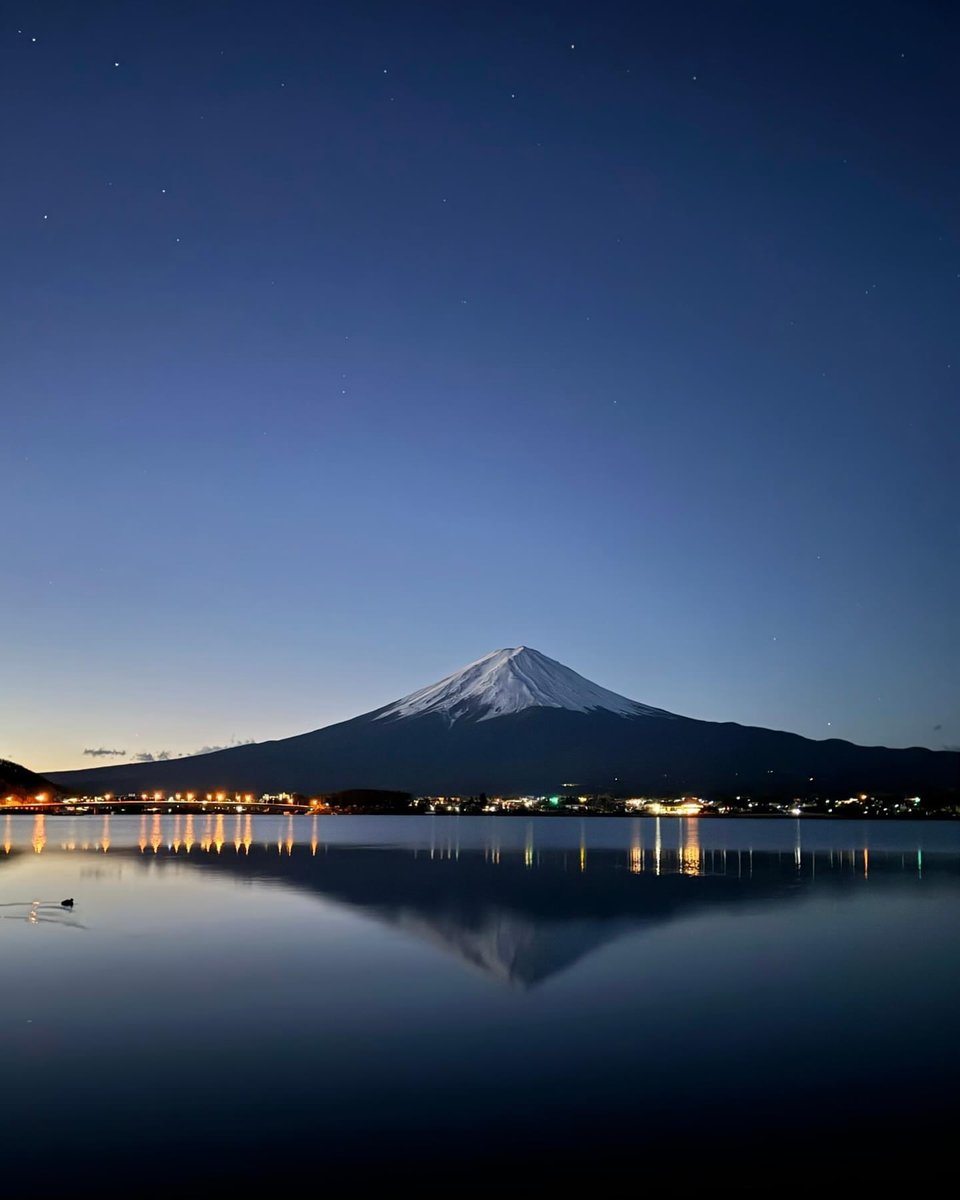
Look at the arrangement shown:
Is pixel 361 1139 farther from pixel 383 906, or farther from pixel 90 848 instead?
pixel 90 848

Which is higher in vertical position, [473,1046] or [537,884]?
[473,1046]

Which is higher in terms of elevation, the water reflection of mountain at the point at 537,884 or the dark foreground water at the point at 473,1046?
the dark foreground water at the point at 473,1046

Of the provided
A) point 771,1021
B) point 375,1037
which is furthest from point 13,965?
point 771,1021

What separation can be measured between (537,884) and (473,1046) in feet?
76.2

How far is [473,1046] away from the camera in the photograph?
1249 cm

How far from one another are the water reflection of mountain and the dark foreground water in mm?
258

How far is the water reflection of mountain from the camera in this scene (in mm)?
21469

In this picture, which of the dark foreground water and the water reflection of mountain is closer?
the dark foreground water

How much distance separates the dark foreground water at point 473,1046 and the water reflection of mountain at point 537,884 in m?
0.26

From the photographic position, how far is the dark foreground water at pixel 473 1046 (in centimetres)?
876

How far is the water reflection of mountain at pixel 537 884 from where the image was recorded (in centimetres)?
2147

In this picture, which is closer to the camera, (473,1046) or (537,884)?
(473,1046)

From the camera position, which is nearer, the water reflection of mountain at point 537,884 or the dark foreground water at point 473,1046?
the dark foreground water at point 473,1046

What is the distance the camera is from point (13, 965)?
57.0ft
